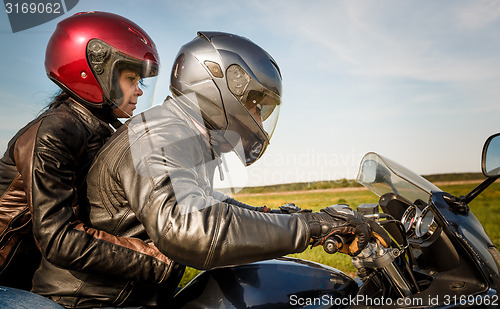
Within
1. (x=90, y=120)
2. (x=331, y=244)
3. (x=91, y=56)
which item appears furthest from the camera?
(x=91, y=56)

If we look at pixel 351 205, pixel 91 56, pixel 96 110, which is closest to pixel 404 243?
pixel 96 110

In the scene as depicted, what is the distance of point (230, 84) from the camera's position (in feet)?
6.98

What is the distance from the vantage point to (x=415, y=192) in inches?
83.0

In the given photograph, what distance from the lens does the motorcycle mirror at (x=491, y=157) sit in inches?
79.5

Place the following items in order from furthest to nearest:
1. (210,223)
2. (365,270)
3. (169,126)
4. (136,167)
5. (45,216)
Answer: (365,270) → (45,216) → (169,126) → (136,167) → (210,223)

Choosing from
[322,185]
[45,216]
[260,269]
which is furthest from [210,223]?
[322,185]

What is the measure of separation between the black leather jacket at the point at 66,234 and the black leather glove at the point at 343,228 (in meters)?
0.71

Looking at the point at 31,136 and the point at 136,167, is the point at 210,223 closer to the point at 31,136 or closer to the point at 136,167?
the point at 136,167

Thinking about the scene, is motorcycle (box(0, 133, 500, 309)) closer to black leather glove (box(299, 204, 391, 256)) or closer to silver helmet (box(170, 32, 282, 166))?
black leather glove (box(299, 204, 391, 256))

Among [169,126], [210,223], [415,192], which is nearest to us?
[210,223]

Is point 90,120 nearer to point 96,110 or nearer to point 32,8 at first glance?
point 96,110

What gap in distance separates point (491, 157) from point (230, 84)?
152 cm

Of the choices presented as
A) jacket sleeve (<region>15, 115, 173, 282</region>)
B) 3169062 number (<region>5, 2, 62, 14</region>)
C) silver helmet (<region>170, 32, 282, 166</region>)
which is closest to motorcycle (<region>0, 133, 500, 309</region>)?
jacket sleeve (<region>15, 115, 173, 282</region>)

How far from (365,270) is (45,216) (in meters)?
1.59
